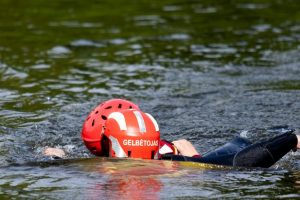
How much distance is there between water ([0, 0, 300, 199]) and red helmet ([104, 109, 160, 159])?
0.14 meters

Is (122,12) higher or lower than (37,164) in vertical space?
higher

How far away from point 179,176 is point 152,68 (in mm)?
7604

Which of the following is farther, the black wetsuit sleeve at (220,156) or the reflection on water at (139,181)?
the black wetsuit sleeve at (220,156)

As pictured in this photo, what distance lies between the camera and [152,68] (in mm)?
15930

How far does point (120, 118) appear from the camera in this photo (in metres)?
8.57

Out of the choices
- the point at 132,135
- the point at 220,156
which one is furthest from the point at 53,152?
the point at 220,156

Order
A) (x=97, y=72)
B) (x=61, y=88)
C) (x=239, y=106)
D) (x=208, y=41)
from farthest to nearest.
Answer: (x=208, y=41), (x=97, y=72), (x=61, y=88), (x=239, y=106)

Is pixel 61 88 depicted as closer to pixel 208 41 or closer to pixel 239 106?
pixel 239 106

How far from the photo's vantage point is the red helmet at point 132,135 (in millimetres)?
8508

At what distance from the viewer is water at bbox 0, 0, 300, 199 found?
27.5 ft

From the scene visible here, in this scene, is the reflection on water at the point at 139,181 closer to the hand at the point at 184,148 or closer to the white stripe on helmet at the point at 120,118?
the white stripe on helmet at the point at 120,118

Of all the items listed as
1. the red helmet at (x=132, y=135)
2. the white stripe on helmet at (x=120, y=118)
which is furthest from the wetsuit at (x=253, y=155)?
the white stripe on helmet at (x=120, y=118)

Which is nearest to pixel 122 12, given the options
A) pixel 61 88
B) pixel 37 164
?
pixel 61 88

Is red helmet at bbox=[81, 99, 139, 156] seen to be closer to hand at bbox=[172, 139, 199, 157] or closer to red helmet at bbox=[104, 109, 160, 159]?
red helmet at bbox=[104, 109, 160, 159]
